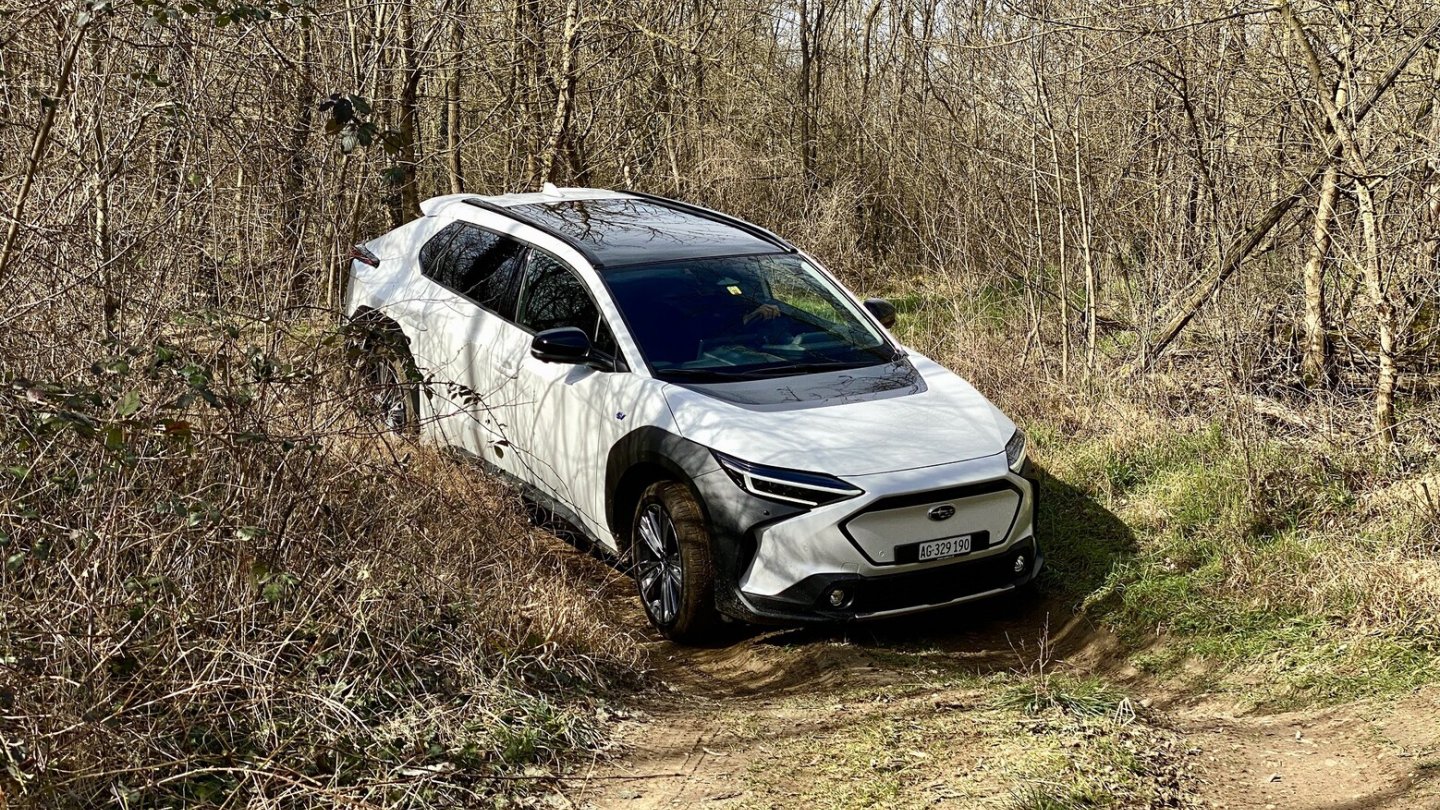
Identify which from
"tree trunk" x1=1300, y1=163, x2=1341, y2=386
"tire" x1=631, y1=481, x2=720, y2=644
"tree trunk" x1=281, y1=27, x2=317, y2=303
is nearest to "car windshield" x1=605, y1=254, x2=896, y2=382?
"tire" x1=631, y1=481, x2=720, y2=644

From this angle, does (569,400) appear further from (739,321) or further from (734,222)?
(734,222)

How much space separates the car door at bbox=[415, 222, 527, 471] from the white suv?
0.02 meters

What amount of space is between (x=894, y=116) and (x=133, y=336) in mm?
12001

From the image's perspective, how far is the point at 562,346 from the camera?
6.18m

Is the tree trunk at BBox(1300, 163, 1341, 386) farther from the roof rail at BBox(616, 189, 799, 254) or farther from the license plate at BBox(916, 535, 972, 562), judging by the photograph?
the license plate at BBox(916, 535, 972, 562)

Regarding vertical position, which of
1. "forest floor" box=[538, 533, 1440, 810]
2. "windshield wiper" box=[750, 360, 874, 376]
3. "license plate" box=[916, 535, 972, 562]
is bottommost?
"forest floor" box=[538, 533, 1440, 810]

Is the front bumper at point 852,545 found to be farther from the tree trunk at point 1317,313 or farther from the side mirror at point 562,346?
the tree trunk at point 1317,313

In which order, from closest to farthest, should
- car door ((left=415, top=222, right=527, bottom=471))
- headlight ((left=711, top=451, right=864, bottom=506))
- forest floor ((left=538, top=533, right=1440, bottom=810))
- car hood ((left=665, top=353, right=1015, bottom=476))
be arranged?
forest floor ((left=538, top=533, right=1440, bottom=810)) < headlight ((left=711, top=451, right=864, bottom=506)) < car hood ((left=665, top=353, right=1015, bottom=476)) < car door ((left=415, top=222, right=527, bottom=471))

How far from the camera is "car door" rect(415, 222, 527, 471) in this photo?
7082mm

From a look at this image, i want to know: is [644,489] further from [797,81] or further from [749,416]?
[797,81]

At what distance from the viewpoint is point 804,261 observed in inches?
286

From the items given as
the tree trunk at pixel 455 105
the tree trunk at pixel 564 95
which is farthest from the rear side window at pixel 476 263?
the tree trunk at pixel 564 95

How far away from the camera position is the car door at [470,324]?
7082 mm

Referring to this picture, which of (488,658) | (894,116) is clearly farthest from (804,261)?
(894,116)
